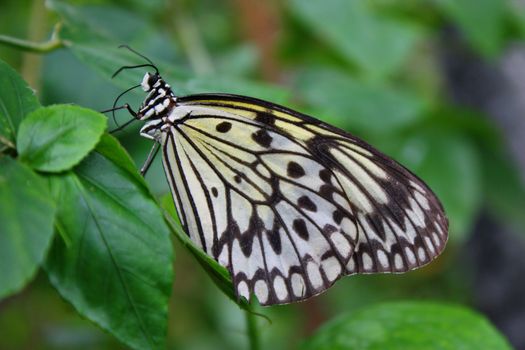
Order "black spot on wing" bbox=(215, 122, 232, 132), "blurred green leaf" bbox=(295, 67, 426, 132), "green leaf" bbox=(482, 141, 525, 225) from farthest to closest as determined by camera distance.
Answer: "green leaf" bbox=(482, 141, 525, 225) → "blurred green leaf" bbox=(295, 67, 426, 132) → "black spot on wing" bbox=(215, 122, 232, 132)

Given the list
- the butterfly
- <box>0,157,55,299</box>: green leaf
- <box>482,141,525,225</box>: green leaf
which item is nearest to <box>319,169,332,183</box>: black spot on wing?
the butterfly

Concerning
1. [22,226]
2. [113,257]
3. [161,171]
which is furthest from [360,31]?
[22,226]

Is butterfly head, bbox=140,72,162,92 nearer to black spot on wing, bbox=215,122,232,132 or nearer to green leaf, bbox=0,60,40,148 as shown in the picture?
black spot on wing, bbox=215,122,232,132

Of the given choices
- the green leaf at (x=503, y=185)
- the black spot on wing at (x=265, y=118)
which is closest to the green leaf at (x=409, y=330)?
the black spot on wing at (x=265, y=118)

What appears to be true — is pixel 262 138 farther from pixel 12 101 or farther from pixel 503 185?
pixel 503 185

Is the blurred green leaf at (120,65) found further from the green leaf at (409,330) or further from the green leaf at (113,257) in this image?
the green leaf at (409,330)

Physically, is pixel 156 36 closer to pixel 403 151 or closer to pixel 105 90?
pixel 105 90
